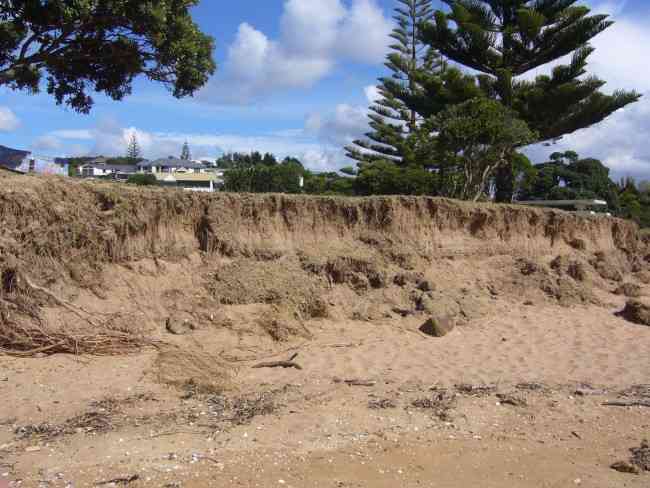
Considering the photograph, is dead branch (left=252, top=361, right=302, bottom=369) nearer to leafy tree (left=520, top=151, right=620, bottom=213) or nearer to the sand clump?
the sand clump

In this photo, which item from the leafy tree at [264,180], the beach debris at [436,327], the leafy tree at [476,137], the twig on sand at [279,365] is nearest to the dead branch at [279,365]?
the twig on sand at [279,365]

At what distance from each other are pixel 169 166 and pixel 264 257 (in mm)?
56137

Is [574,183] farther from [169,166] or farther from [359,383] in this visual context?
[169,166]

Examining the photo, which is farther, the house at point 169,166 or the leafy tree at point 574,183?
the house at point 169,166

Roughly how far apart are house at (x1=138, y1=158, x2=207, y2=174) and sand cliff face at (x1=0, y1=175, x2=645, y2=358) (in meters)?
50.1

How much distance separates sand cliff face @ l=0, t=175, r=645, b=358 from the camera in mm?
7625

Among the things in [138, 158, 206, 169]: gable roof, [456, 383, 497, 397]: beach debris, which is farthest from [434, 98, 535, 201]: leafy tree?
[138, 158, 206, 169]: gable roof

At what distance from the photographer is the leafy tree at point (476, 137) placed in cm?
1739

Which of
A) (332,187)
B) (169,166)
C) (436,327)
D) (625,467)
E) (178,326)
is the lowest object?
(625,467)

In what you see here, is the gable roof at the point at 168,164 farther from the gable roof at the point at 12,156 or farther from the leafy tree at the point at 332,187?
the gable roof at the point at 12,156

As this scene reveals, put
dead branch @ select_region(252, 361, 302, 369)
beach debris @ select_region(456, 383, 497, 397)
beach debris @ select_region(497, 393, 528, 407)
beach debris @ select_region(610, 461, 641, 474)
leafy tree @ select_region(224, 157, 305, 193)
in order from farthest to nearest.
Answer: leafy tree @ select_region(224, 157, 305, 193) < dead branch @ select_region(252, 361, 302, 369) < beach debris @ select_region(456, 383, 497, 397) < beach debris @ select_region(497, 393, 528, 407) < beach debris @ select_region(610, 461, 641, 474)

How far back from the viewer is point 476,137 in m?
17.5

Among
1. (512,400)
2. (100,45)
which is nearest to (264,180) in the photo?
(100,45)

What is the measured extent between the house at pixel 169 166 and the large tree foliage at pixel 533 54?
40758 mm
